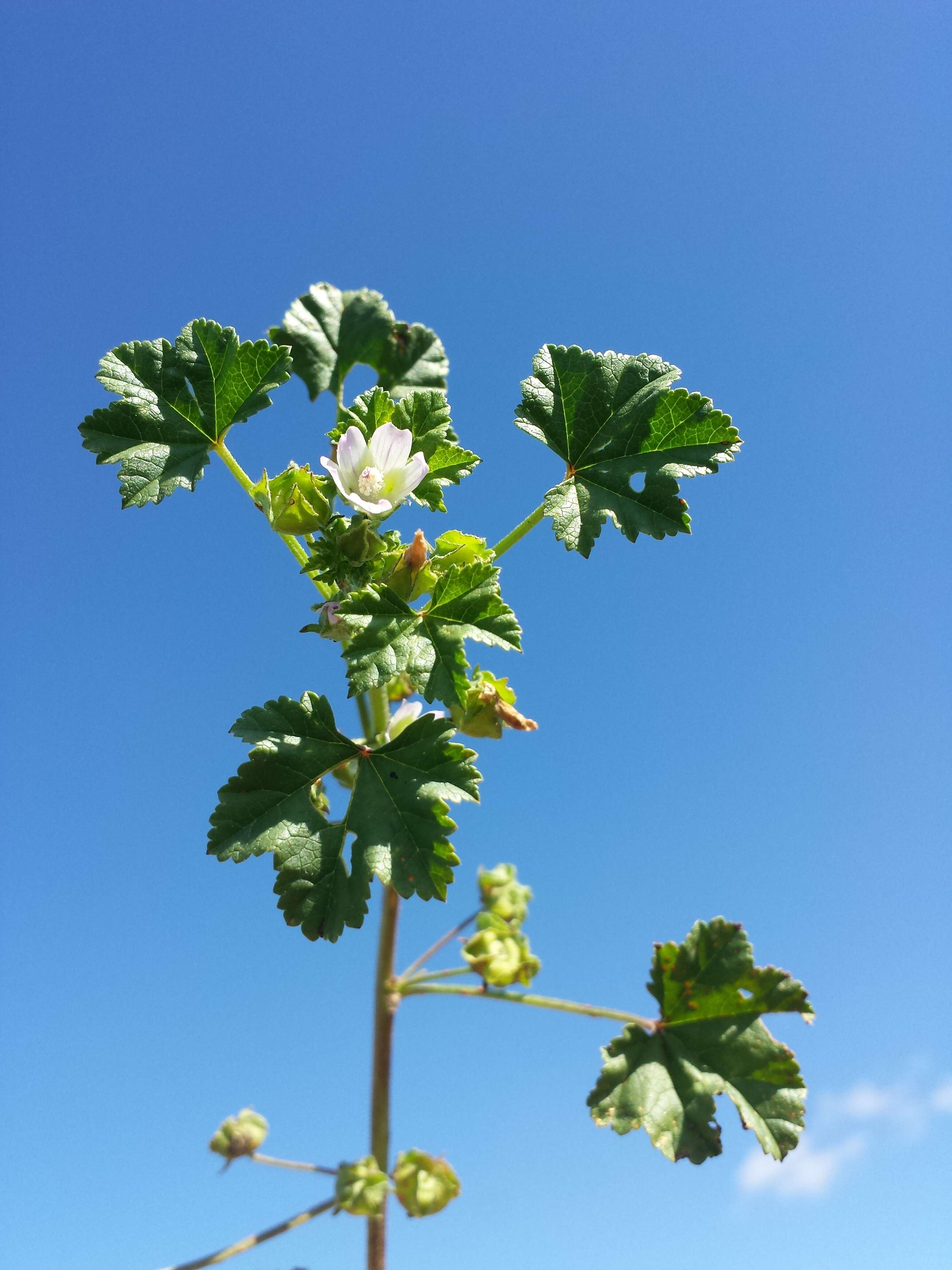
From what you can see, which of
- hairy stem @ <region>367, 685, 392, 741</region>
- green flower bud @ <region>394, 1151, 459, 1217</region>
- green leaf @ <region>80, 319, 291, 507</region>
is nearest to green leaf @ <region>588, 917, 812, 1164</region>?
green flower bud @ <region>394, 1151, 459, 1217</region>

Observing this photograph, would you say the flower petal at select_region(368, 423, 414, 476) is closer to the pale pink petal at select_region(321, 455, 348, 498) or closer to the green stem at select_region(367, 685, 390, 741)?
the pale pink petal at select_region(321, 455, 348, 498)

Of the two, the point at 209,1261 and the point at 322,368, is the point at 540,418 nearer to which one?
the point at 322,368

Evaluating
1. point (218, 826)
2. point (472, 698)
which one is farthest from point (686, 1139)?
point (218, 826)

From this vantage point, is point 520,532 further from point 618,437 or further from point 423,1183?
point 423,1183

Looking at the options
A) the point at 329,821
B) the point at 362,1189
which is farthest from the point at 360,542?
the point at 362,1189

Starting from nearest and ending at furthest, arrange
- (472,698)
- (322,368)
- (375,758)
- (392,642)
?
(392,642)
(375,758)
(472,698)
(322,368)

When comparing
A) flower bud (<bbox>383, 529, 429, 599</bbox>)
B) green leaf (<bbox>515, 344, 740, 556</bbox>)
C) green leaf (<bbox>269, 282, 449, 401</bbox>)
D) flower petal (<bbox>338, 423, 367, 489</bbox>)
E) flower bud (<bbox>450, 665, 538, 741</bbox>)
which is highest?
green leaf (<bbox>269, 282, 449, 401</bbox>)
